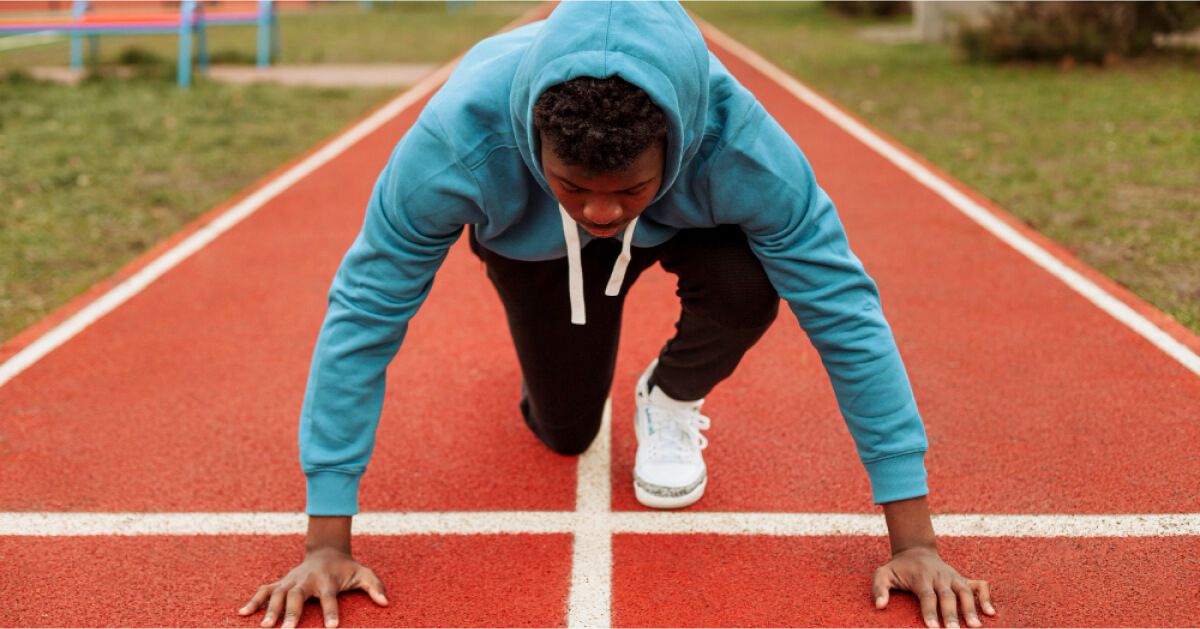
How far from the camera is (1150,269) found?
476 cm

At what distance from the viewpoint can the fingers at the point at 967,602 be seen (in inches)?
94.0

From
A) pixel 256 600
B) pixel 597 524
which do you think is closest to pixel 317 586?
pixel 256 600

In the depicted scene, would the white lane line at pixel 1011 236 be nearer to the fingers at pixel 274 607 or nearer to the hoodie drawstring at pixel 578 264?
the hoodie drawstring at pixel 578 264

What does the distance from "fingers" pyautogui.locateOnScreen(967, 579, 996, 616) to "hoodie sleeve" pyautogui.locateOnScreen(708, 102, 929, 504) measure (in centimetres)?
25

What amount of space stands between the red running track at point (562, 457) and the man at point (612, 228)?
26 centimetres

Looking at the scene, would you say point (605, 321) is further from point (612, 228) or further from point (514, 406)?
point (612, 228)

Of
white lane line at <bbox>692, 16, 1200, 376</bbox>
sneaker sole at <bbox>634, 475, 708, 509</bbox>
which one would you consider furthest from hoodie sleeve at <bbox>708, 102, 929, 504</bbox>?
white lane line at <bbox>692, 16, 1200, 376</bbox>

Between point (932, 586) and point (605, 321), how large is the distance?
3.53 feet

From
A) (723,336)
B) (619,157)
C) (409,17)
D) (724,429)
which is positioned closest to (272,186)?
(724,429)

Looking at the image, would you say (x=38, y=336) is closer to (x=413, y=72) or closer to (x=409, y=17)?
(x=413, y=72)

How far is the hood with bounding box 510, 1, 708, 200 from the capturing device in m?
1.91

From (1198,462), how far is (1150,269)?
73.8 inches

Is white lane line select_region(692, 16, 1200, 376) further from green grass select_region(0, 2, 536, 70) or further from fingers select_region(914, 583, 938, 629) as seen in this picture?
green grass select_region(0, 2, 536, 70)

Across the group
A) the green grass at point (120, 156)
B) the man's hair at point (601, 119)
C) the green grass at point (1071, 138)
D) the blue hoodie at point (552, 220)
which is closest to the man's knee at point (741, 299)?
the blue hoodie at point (552, 220)
